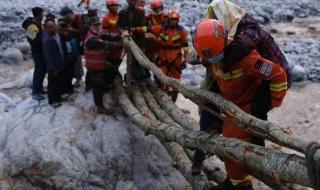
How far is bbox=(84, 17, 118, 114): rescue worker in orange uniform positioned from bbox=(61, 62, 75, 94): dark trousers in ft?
1.85

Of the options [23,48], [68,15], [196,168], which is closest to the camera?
[196,168]

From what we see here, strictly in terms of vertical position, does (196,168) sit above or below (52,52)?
below

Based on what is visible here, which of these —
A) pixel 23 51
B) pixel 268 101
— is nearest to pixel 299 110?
pixel 268 101

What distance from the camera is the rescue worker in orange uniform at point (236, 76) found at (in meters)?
3.72

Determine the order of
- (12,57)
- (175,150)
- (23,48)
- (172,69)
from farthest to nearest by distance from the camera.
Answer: (23,48), (12,57), (172,69), (175,150)

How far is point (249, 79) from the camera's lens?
162 inches

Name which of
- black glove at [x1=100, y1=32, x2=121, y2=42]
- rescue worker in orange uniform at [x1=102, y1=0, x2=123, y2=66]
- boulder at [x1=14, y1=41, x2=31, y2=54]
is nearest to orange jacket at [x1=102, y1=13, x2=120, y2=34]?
rescue worker in orange uniform at [x1=102, y1=0, x2=123, y2=66]

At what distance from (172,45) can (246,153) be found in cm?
411

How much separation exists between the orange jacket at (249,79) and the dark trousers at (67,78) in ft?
10.1

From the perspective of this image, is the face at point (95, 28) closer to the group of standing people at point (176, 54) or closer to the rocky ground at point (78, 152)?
the group of standing people at point (176, 54)

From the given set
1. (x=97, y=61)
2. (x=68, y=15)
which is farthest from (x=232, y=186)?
(x=68, y=15)

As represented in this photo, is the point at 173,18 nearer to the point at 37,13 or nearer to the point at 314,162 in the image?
the point at 37,13

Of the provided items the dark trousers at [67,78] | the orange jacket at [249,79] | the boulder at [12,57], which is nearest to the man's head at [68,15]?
the dark trousers at [67,78]

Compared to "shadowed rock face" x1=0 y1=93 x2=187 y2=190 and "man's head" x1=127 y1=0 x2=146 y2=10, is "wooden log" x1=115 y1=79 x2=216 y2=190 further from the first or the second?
"man's head" x1=127 y1=0 x2=146 y2=10
